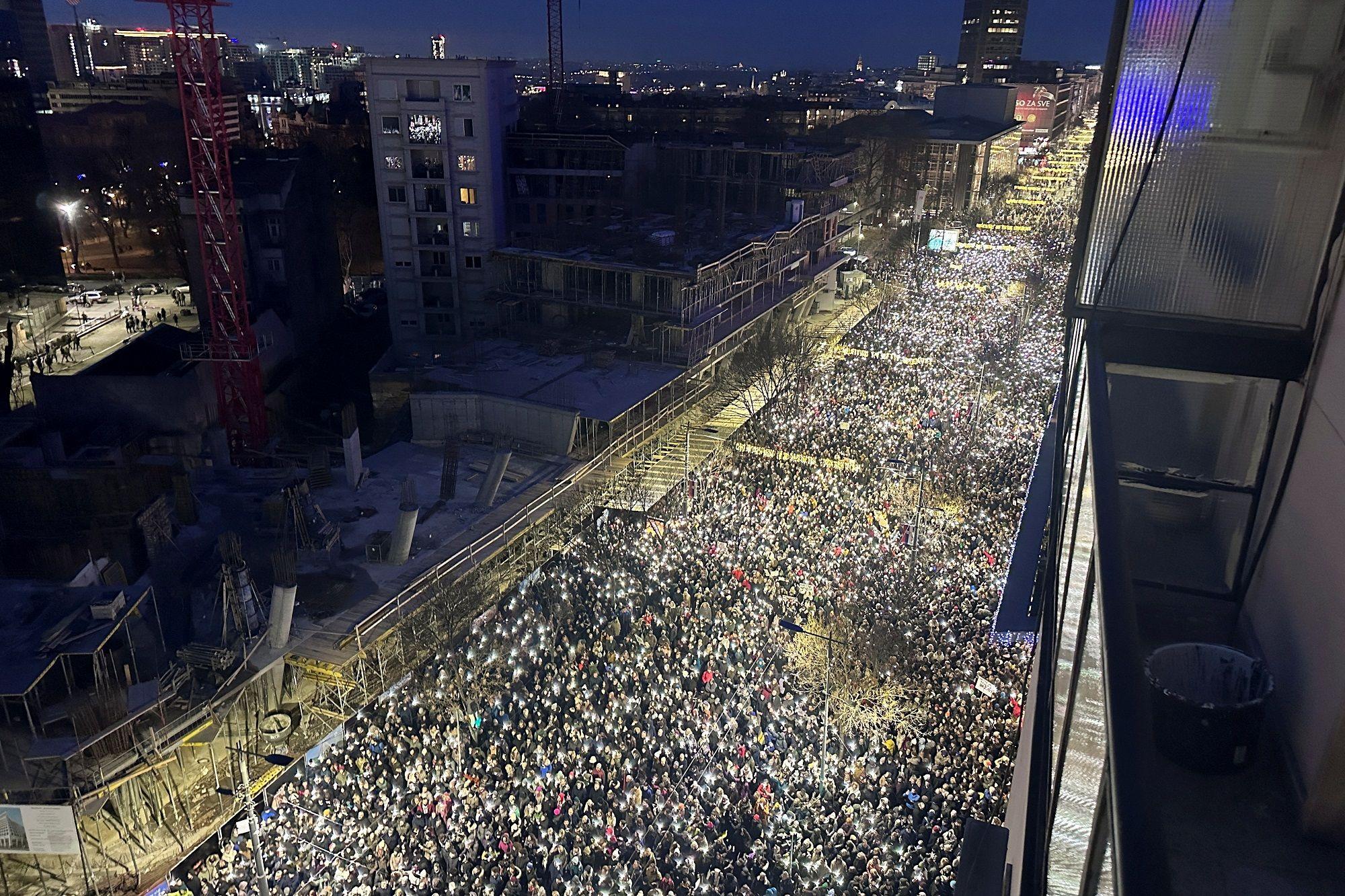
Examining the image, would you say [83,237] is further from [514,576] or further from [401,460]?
[514,576]

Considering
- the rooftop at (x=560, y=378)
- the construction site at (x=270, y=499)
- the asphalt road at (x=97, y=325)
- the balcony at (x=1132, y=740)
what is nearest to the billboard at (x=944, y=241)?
the construction site at (x=270, y=499)

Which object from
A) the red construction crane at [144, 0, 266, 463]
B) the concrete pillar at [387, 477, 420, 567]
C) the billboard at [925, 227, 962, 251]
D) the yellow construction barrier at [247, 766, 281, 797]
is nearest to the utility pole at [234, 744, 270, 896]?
the yellow construction barrier at [247, 766, 281, 797]

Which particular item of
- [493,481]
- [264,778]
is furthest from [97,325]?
[264,778]

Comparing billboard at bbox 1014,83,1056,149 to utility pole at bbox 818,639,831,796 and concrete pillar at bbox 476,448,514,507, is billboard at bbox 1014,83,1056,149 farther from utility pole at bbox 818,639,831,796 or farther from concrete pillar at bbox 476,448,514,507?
utility pole at bbox 818,639,831,796

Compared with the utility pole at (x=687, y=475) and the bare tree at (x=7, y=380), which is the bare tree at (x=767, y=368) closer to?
the utility pole at (x=687, y=475)

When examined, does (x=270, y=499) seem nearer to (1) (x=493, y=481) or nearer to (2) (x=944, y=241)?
(1) (x=493, y=481)
